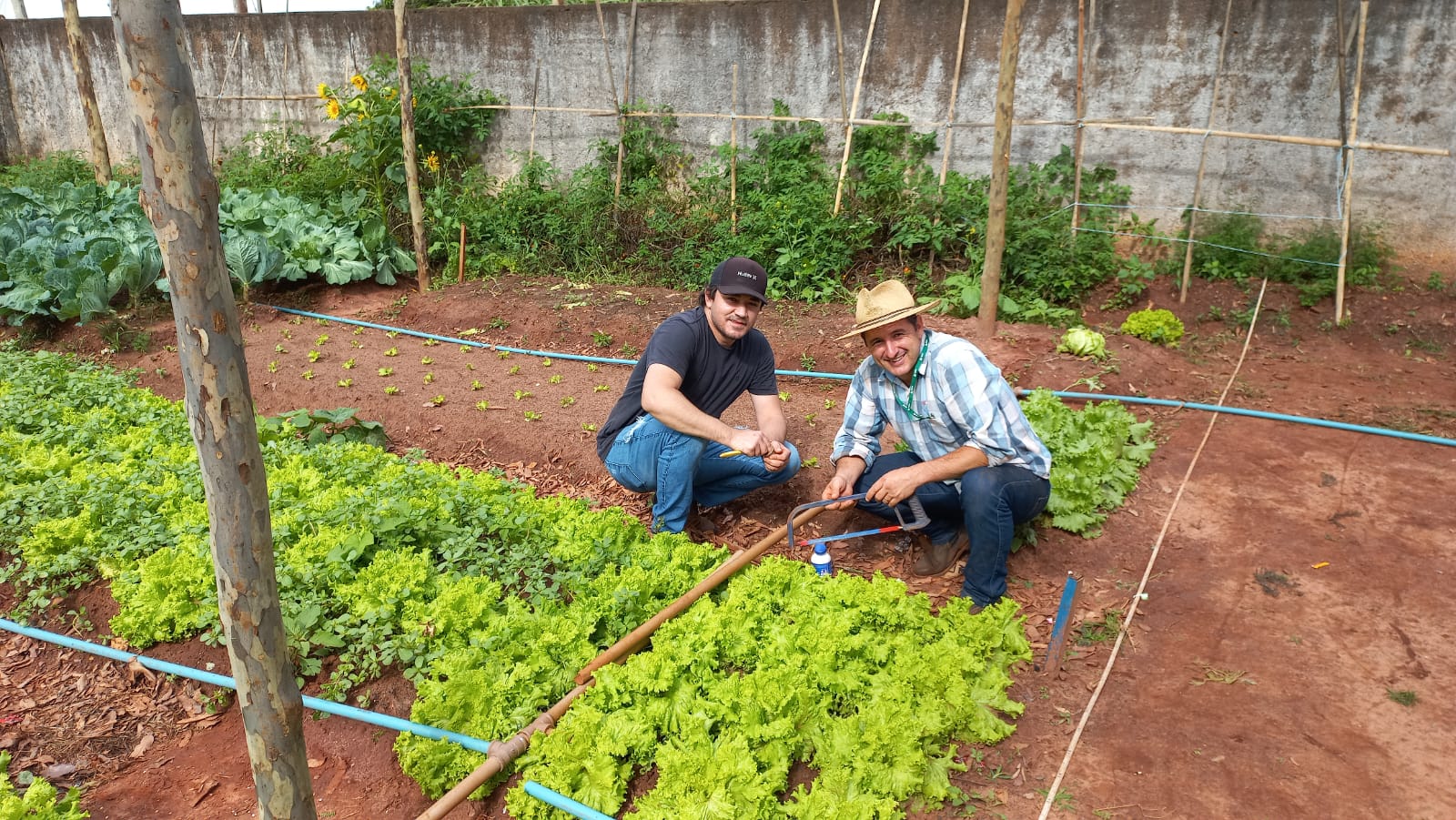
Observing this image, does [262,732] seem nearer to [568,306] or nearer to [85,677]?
[85,677]

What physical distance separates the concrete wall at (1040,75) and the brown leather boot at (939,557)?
19.2 feet

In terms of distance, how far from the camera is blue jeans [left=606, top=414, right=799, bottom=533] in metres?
4.66

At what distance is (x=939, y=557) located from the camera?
461 cm

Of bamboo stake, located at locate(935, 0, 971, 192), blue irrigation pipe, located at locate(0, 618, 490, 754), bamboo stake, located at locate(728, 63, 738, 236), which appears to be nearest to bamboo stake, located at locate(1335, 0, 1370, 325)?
bamboo stake, located at locate(935, 0, 971, 192)

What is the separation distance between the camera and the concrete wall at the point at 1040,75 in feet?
25.9

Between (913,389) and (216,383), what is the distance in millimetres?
3044

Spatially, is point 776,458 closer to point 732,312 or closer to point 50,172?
point 732,312

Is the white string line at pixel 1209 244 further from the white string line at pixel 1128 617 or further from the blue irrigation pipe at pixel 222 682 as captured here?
the blue irrigation pipe at pixel 222 682

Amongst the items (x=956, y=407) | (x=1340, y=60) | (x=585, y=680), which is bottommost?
(x=585, y=680)

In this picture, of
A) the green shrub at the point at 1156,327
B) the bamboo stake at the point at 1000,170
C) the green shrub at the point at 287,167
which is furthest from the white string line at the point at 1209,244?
the green shrub at the point at 287,167

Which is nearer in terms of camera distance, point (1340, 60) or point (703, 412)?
point (703, 412)

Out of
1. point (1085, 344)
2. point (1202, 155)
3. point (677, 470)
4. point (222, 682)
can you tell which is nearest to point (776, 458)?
point (677, 470)

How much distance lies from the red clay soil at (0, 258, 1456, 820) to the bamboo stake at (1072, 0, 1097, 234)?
1143 mm

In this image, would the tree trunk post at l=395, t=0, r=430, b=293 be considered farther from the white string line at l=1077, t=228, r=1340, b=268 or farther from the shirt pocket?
the shirt pocket
